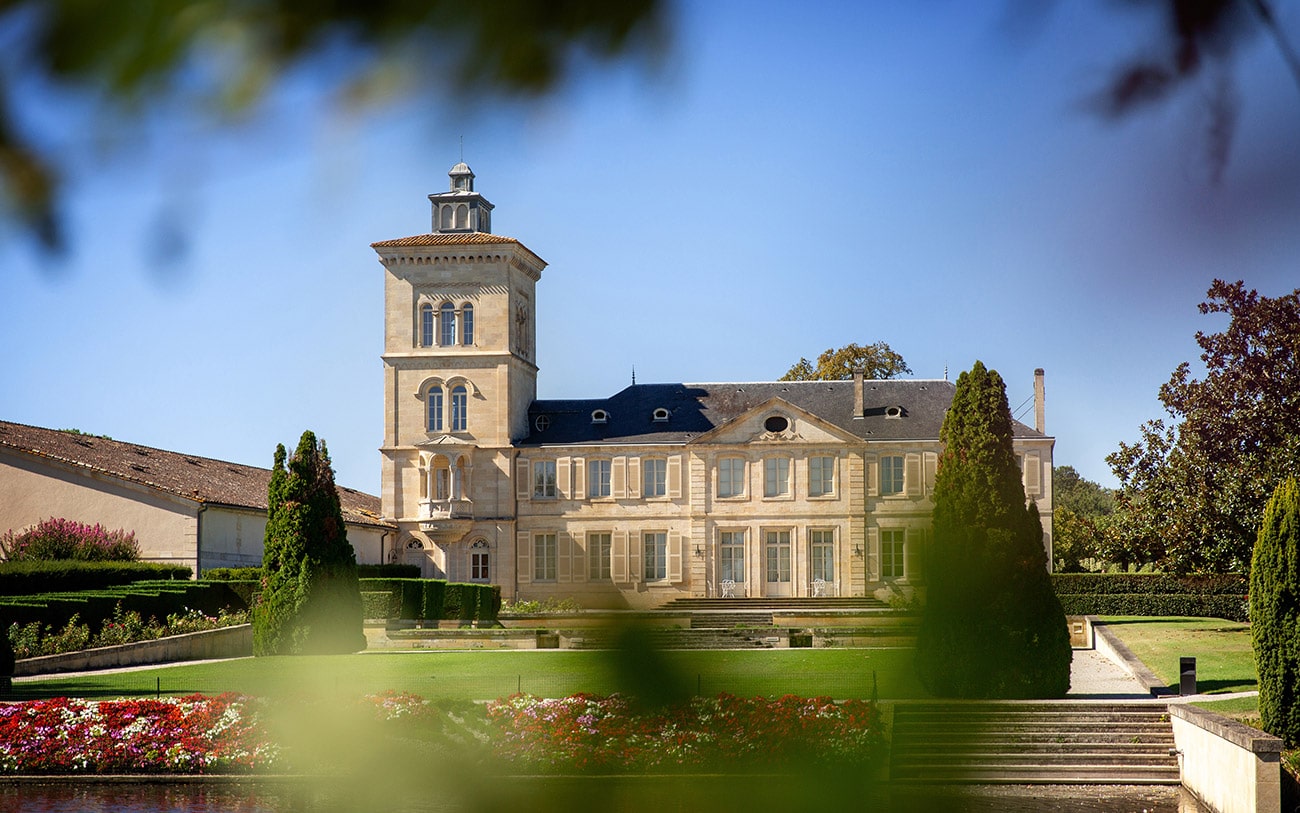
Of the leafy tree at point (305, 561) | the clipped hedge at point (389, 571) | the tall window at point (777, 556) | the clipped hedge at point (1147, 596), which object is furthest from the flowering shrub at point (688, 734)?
the tall window at point (777, 556)

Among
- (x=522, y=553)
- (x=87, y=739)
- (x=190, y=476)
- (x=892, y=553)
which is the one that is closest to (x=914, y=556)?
(x=892, y=553)

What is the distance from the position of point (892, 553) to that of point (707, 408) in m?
52.6

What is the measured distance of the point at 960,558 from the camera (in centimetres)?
207

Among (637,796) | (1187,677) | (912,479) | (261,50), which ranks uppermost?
(261,50)

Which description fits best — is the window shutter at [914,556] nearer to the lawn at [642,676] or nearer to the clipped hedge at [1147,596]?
the lawn at [642,676]

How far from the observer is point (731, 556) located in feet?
170

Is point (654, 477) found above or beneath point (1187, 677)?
above

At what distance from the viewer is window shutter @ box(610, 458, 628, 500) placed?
52.7m

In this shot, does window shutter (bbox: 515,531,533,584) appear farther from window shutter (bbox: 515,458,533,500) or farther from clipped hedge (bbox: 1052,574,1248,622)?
clipped hedge (bbox: 1052,574,1248,622)

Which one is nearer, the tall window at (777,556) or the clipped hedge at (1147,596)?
the clipped hedge at (1147,596)

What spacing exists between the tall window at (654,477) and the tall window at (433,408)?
8427mm

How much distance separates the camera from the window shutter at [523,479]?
52.8 metres

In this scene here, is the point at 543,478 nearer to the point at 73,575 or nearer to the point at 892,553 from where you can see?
the point at 73,575

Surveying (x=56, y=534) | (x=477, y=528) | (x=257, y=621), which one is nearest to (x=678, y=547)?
(x=477, y=528)
